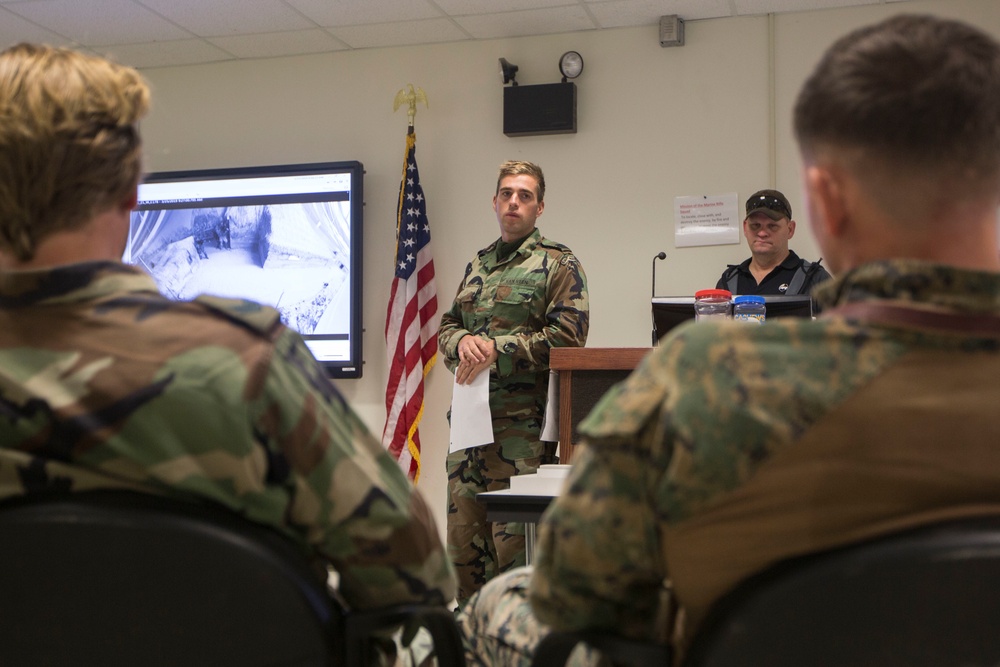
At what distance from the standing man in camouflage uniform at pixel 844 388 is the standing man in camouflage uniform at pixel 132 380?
21 centimetres

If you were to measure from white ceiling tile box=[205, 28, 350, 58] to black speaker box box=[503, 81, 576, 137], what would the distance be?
1.03 metres

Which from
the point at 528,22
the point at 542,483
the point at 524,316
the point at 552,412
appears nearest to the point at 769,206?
the point at 524,316

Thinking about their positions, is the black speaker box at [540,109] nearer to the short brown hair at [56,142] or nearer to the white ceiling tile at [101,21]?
the white ceiling tile at [101,21]

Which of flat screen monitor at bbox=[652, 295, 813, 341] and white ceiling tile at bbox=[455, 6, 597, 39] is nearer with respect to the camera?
flat screen monitor at bbox=[652, 295, 813, 341]

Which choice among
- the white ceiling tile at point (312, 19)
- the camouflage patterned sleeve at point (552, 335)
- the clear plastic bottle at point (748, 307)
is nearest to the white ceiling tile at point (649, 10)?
the white ceiling tile at point (312, 19)

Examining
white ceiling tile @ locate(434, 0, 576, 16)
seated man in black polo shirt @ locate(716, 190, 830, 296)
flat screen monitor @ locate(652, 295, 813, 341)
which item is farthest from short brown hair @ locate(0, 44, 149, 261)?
white ceiling tile @ locate(434, 0, 576, 16)

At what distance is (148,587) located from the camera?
2.58ft

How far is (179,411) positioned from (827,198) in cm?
60

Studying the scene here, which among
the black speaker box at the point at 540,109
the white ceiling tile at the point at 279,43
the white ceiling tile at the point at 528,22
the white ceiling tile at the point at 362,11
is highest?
the white ceiling tile at the point at 362,11

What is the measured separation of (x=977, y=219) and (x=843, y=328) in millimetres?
162

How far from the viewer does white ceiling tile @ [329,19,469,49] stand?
4.85m

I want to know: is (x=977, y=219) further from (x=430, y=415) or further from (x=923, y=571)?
(x=430, y=415)

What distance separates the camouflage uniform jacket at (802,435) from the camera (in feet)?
2.35

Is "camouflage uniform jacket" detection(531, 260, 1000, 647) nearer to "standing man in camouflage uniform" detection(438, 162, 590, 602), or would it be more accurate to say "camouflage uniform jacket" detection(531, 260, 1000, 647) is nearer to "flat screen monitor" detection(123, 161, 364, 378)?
"standing man in camouflage uniform" detection(438, 162, 590, 602)
